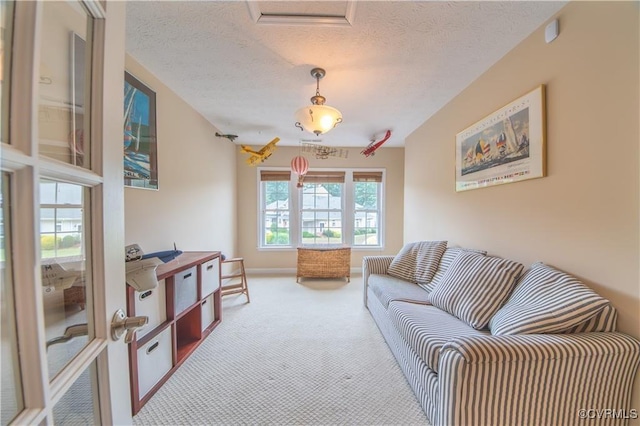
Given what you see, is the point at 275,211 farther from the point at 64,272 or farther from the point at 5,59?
the point at 5,59

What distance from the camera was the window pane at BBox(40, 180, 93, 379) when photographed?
49 centimetres

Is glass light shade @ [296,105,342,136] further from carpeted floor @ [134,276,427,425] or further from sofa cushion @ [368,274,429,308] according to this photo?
carpeted floor @ [134,276,427,425]

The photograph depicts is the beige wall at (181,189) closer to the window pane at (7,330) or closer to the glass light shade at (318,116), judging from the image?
the glass light shade at (318,116)

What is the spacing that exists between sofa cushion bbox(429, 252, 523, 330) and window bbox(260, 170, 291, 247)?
3.18m

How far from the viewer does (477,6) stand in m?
1.40

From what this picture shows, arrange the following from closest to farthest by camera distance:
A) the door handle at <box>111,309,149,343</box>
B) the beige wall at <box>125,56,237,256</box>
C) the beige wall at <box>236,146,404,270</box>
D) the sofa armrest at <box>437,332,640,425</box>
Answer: the door handle at <box>111,309,149,343</box>
the sofa armrest at <box>437,332,640,425</box>
the beige wall at <box>125,56,237,256</box>
the beige wall at <box>236,146,404,270</box>

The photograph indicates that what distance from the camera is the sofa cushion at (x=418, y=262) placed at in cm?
245

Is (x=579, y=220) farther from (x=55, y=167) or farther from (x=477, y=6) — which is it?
(x=55, y=167)

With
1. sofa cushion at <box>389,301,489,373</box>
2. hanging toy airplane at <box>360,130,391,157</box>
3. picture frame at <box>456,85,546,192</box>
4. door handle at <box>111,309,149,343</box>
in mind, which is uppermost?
hanging toy airplane at <box>360,130,391,157</box>

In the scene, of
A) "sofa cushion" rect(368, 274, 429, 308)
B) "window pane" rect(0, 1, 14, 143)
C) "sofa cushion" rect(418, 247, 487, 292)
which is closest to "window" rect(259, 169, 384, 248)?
"sofa cushion" rect(368, 274, 429, 308)

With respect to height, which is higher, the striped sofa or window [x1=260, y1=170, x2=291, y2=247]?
window [x1=260, y1=170, x2=291, y2=247]

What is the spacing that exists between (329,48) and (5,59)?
1.76m

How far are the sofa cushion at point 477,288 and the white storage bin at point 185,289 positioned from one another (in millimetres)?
2045

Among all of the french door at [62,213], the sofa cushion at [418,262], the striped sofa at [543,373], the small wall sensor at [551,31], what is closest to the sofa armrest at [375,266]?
the sofa cushion at [418,262]
